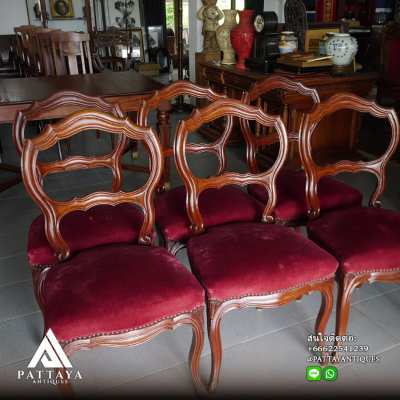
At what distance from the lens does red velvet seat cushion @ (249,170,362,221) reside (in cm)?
175

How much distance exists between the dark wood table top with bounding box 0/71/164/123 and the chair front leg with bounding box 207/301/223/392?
141 centimetres

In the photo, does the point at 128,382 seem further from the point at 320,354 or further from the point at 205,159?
the point at 205,159

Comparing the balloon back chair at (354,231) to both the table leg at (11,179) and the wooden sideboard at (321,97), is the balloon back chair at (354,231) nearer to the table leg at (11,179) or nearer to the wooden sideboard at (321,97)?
the wooden sideboard at (321,97)

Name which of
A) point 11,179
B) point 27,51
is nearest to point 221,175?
point 11,179

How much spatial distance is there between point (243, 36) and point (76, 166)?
2.37 meters

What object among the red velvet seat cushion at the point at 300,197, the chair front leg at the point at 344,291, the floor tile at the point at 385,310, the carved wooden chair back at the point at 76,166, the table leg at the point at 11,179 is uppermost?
the carved wooden chair back at the point at 76,166

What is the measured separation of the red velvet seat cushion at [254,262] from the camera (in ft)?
4.05

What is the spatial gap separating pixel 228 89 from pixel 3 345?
2.76 meters

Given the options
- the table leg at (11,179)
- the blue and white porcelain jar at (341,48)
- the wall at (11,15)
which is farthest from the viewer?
the wall at (11,15)

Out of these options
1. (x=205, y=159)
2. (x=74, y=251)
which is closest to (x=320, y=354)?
(x=74, y=251)

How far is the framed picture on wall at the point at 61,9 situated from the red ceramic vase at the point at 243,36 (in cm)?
702

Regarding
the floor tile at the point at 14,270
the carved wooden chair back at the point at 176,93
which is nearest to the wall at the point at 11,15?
the floor tile at the point at 14,270

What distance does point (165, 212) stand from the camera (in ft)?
5.49

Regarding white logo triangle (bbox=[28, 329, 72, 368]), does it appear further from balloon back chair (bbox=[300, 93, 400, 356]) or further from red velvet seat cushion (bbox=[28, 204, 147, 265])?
balloon back chair (bbox=[300, 93, 400, 356])
